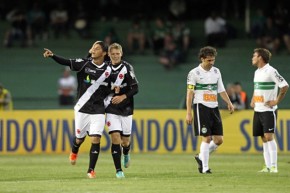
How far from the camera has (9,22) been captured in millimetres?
36344

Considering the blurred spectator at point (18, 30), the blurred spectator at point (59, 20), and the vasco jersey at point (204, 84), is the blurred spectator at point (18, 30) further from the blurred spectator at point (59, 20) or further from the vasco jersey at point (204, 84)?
the vasco jersey at point (204, 84)

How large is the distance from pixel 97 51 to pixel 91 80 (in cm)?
50

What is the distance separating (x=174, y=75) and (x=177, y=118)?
8994mm

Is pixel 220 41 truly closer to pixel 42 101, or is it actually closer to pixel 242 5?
pixel 242 5

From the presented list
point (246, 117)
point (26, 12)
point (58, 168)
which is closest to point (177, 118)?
point (246, 117)

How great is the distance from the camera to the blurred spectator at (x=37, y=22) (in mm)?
35119

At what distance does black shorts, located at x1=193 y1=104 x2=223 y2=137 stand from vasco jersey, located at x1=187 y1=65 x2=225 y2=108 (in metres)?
0.10

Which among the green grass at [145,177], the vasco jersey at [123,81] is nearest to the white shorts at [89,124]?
the vasco jersey at [123,81]

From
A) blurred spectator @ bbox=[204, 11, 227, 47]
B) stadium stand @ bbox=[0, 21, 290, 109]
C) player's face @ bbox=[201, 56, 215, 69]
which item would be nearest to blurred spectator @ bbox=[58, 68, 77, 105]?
stadium stand @ bbox=[0, 21, 290, 109]

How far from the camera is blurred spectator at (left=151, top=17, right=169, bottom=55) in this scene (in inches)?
1337

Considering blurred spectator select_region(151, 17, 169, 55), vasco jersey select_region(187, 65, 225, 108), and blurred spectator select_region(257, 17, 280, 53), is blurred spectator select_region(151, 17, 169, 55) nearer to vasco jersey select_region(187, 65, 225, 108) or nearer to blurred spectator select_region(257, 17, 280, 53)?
blurred spectator select_region(257, 17, 280, 53)

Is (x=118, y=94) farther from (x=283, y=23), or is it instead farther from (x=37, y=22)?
(x=37, y=22)

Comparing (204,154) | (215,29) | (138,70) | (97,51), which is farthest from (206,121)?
(138,70)

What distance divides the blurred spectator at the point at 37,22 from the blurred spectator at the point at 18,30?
243mm
